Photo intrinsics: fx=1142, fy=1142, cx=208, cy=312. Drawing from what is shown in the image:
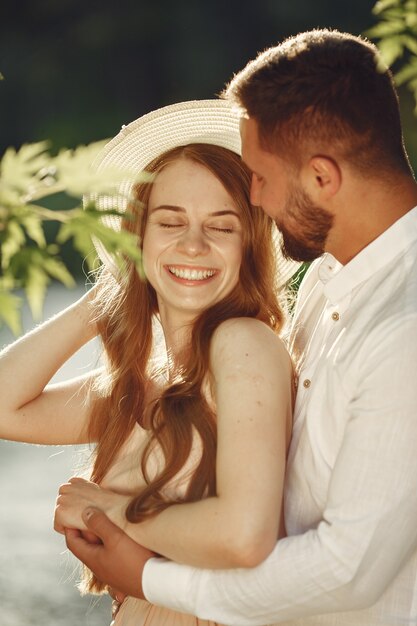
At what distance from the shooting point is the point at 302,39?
2.67 meters

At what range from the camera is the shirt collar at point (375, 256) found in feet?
8.23

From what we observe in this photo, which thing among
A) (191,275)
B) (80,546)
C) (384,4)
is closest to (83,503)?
Answer: (80,546)

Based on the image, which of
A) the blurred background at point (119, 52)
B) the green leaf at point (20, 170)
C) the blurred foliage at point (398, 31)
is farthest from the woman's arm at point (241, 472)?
the blurred background at point (119, 52)

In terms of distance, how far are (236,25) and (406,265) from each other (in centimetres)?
1392

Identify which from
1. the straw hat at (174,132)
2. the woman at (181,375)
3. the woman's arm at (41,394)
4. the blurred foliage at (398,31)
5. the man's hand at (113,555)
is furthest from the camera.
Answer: the woman's arm at (41,394)

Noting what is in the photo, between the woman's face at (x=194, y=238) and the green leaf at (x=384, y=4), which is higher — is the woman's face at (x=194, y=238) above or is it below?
below

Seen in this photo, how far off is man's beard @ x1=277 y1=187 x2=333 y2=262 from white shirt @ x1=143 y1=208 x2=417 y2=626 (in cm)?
11

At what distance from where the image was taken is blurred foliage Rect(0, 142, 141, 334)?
1.56 metres

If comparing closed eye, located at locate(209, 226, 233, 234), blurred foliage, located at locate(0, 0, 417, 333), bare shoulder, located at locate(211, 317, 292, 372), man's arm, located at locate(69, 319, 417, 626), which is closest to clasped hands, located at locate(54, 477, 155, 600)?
man's arm, located at locate(69, 319, 417, 626)

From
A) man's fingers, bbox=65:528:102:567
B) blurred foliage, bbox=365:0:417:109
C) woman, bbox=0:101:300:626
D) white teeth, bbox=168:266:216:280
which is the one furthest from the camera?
white teeth, bbox=168:266:216:280

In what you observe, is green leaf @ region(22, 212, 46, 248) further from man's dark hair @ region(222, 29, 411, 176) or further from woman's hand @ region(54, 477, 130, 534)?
woman's hand @ region(54, 477, 130, 534)

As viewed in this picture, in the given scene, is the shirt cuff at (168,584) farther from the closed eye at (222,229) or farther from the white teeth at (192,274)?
the closed eye at (222,229)

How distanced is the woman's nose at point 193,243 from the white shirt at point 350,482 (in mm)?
329

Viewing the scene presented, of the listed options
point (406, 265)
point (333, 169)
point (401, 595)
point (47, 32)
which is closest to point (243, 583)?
point (401, 595)
